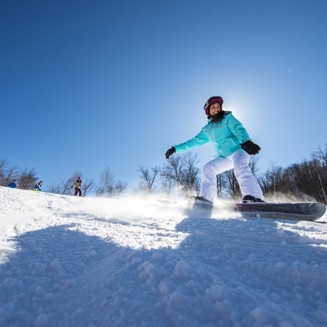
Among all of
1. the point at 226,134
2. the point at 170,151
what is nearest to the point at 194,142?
the point at 170,151

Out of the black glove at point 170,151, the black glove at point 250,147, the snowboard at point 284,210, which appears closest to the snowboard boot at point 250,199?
the snowboard at point 284,210

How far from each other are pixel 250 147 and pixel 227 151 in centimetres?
54

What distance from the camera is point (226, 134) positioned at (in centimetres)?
359

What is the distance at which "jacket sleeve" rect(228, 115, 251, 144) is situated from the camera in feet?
10.8

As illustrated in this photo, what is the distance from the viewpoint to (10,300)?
2.23 feet

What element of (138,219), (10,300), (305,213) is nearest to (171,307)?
(10,300)

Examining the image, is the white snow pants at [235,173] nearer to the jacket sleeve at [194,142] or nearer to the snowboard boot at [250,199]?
the snowboard boot at [250,199]

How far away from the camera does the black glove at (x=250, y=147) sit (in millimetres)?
2967

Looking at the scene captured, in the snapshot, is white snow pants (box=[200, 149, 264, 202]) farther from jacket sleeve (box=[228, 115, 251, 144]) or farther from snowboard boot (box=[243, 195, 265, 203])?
jacket sleeve (box=[228, 115, 251, 144])

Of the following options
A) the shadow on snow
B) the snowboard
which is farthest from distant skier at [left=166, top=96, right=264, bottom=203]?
the shadow on snow

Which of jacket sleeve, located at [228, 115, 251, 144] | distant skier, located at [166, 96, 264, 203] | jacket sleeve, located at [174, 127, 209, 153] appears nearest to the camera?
distant skier, located at [166, 96, 264, 203]

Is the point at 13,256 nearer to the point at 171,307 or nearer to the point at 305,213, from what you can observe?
the point at 171,307

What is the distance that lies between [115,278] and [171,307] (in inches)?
9.8

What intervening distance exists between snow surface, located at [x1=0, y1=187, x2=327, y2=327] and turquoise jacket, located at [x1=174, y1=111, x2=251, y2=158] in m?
2.25
